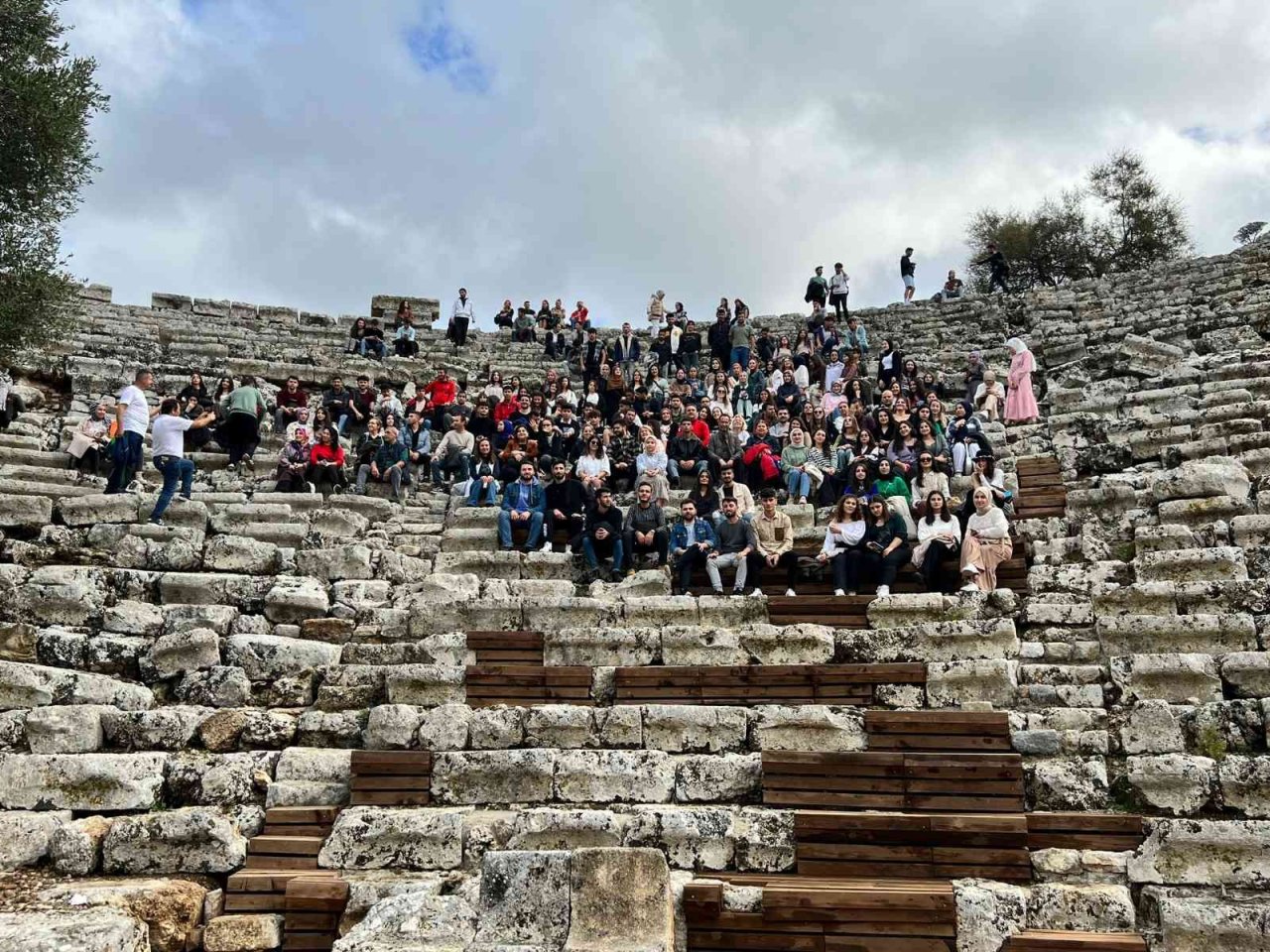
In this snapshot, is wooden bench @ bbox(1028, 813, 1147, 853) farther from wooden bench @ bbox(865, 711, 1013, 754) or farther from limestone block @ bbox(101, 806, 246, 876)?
limestone block @ bbox(101, 806, 246, 876)

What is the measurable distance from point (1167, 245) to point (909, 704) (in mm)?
33894

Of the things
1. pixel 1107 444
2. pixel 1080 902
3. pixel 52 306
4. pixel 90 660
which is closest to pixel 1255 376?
pixel 1107 444

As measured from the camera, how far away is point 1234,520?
30.7ft

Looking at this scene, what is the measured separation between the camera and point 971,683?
7.76 m

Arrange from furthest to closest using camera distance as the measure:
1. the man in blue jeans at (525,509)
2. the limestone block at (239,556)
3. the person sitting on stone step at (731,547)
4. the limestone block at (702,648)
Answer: the man in blue jeans at (525,509), the limestone block at (239,556), the person sitting on stone step at (731,547), the limestone block at (702,648)

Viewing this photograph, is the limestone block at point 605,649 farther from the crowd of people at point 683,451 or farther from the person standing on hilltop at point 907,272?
the person standing on hilltop at point 907,272

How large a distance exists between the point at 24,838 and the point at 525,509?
5.91 m

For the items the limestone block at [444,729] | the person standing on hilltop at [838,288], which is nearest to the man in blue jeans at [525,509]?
the limestone block at [444,729]

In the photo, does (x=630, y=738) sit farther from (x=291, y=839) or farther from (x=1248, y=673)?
(x=1248, y=673)

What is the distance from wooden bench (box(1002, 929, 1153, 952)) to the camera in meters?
5.62

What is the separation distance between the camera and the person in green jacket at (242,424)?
13648 mm

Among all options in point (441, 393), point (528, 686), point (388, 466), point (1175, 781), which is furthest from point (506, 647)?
point (441, 393)

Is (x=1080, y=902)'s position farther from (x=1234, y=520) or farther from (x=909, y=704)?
(x=1234, y=520)

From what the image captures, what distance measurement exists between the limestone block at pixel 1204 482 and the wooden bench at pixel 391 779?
7523 millimetres
